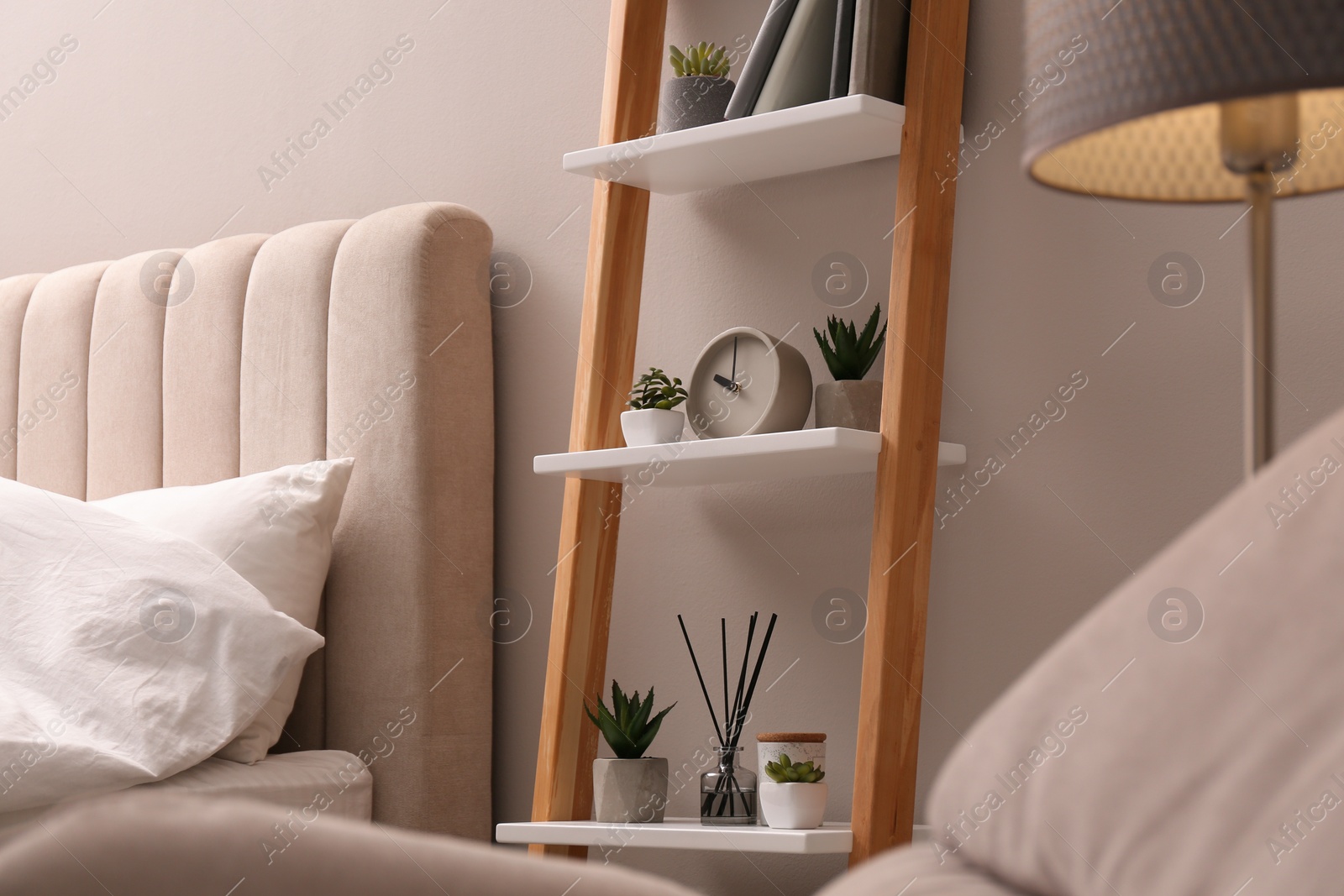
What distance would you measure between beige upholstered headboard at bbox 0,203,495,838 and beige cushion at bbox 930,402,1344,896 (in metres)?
1.35

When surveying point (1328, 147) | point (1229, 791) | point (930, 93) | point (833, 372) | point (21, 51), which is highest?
point (21, 51)

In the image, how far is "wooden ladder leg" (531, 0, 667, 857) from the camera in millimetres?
1662

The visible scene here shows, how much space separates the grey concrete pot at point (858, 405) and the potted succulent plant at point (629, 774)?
1.36 ft

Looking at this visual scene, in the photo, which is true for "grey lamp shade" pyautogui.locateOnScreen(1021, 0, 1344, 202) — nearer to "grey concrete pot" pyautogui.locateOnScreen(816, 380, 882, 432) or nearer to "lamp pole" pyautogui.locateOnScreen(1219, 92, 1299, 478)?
"lamp pole" pyautogui.locateOnScreen(1219, 92, 1299, 478)

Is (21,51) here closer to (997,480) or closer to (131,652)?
(131,652)

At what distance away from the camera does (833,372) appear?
1.54 meters

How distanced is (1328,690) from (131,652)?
4.75 ft

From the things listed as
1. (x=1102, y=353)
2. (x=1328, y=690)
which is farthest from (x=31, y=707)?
(x=1328, y=690)

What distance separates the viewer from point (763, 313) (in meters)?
1.80

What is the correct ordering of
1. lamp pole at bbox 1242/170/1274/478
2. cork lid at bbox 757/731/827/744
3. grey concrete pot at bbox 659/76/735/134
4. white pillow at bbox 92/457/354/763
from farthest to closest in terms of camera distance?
1. white pillow at bbox 92/457/354/763
2. grey concrete pot at bbox 659/76/735/134
3. cork lid at bbox 757/731/827/744
4. lamp pole at bbox 1242/170/1274/478

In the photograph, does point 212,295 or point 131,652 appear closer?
point 131,652

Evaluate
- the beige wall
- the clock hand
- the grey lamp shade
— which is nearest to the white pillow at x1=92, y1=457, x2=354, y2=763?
the beige wall

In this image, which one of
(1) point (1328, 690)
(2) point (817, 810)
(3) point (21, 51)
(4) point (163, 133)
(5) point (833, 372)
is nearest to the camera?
(1) point (1328, 690)

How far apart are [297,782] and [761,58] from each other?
1.12 metres
